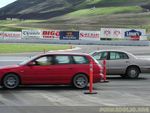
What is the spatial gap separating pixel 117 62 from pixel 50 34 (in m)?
41.8

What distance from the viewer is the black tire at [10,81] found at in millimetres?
20078

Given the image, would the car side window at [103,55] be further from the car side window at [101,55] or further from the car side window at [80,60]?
the car side window at [80,60]

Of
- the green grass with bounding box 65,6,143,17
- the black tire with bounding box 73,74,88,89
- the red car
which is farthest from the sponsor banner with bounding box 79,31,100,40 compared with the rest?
the green grass with bounding box 65,6,143,17

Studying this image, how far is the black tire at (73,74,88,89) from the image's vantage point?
20469 millimetres

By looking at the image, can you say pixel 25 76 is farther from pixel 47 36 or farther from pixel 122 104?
pixel 47 36

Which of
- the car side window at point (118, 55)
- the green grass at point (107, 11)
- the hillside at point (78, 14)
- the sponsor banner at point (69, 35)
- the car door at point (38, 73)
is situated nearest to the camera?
the car door at point (38, 73)

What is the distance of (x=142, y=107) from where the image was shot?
15062 mm

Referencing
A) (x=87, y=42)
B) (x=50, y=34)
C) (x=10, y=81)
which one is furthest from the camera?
(x=50, y=34)

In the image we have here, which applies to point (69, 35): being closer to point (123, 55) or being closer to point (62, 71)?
point (123, 55)

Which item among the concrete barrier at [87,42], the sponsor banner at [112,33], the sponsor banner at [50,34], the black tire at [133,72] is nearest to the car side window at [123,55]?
the black tire at [133,72]

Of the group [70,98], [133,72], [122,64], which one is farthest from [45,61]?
[133,72]

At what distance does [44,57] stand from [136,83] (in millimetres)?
4433

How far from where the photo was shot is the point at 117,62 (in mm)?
24672

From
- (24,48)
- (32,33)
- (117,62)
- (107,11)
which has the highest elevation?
(107,11)
